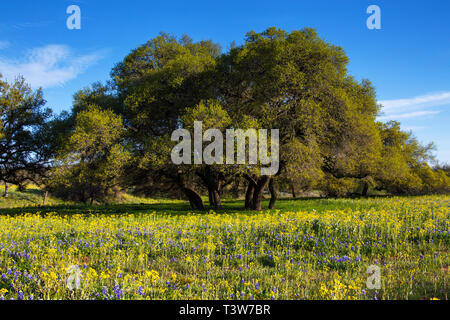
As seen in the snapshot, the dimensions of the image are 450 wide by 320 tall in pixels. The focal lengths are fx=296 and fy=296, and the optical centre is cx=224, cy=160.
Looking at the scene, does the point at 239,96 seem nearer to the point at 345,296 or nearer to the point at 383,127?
the point at 345,296

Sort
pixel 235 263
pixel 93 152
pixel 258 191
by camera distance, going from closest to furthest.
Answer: pixel 235 263, pixel 93 152, pixel 258 191

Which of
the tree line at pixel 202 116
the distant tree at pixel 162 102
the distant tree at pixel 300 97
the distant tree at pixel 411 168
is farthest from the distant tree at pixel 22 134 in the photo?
the distant tree at pixel 411 168

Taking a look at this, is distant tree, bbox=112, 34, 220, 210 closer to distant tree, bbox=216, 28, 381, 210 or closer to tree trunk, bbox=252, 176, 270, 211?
distant tree, bbox=216, 28, 381, 210

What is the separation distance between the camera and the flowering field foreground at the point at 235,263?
500 cm

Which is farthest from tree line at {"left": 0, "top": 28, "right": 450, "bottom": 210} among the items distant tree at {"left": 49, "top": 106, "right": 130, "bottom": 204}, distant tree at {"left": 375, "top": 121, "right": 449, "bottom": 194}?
distant tree at {"left": 375, "top": 121, "right": 449, "bottom": 194}

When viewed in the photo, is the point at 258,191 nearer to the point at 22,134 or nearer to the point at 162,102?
the point at 162,102

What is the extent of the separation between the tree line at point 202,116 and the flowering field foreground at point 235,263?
997 cm

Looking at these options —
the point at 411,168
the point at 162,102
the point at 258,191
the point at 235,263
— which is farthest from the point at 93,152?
the point at 411,168

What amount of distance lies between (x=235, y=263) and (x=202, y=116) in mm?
13896

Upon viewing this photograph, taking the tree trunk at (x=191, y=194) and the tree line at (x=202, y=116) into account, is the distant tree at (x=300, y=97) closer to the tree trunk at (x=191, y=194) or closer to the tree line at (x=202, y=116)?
the tree line at (x=202, y=116)

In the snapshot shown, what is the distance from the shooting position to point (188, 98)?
23.6 meters

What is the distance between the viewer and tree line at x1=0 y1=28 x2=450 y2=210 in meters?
20.2

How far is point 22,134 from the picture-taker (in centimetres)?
2603

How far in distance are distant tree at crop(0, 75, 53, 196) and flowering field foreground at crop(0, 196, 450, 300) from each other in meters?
17.5
